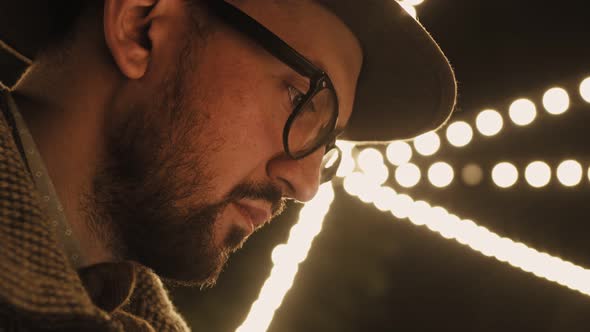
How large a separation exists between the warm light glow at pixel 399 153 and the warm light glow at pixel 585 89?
1.87 feet

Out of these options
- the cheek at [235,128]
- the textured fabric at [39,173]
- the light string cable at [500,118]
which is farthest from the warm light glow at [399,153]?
the textured fabric at [39,173]

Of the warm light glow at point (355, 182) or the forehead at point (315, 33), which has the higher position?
the forehead at point (315, 33)

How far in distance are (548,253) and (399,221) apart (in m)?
0.50

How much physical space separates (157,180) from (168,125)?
12 cm

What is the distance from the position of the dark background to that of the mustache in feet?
2.51

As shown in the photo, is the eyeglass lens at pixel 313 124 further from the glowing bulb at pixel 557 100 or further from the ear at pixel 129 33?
the glowing bulb at pixel 557 100

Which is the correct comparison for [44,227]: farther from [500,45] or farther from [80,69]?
[500,45]

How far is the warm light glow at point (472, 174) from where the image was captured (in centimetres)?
165

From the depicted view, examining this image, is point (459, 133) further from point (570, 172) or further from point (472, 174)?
point (570, 172)

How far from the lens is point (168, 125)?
102 cm

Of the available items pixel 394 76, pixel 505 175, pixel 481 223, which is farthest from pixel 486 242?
pixel 394 76

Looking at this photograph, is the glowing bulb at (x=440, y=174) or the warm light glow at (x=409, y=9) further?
the glowing bulb at (x=440, y=174)

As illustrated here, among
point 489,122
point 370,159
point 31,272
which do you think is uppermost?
point 489,122

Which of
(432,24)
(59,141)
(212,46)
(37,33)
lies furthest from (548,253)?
(37,33)
